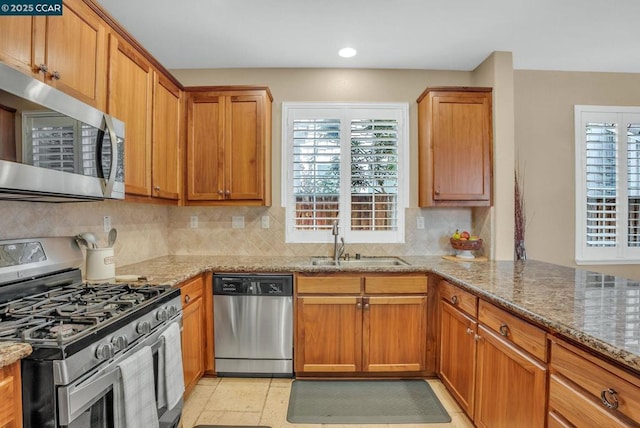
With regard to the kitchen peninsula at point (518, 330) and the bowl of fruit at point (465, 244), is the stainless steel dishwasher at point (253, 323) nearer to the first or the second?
the kitchen peninsula at point (518, 330)

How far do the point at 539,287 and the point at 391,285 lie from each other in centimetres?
98

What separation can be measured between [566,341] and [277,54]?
110 inches

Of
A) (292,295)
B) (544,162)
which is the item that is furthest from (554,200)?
(292,295)

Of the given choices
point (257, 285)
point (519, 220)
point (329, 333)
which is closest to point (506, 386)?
point (329, 333)

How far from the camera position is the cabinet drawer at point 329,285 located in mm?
2479

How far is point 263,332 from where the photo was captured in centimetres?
250

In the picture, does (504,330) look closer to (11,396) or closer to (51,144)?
(11,396)

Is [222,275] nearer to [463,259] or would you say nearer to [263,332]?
[263,332]

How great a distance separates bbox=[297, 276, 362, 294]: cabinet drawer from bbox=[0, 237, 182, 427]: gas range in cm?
94

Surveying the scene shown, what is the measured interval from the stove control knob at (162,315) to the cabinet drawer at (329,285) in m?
1.04

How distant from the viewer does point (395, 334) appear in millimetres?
2486

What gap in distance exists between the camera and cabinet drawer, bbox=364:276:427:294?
2.48m

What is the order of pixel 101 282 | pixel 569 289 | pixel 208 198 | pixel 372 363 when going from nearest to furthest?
1. pixel 569 289
2. pixel 101 282
3. pixel 372 363
4. pixel 208 198

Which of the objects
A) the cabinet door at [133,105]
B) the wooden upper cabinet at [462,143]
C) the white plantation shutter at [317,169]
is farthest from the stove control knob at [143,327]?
the wooden upper cabinet at [462,143]
